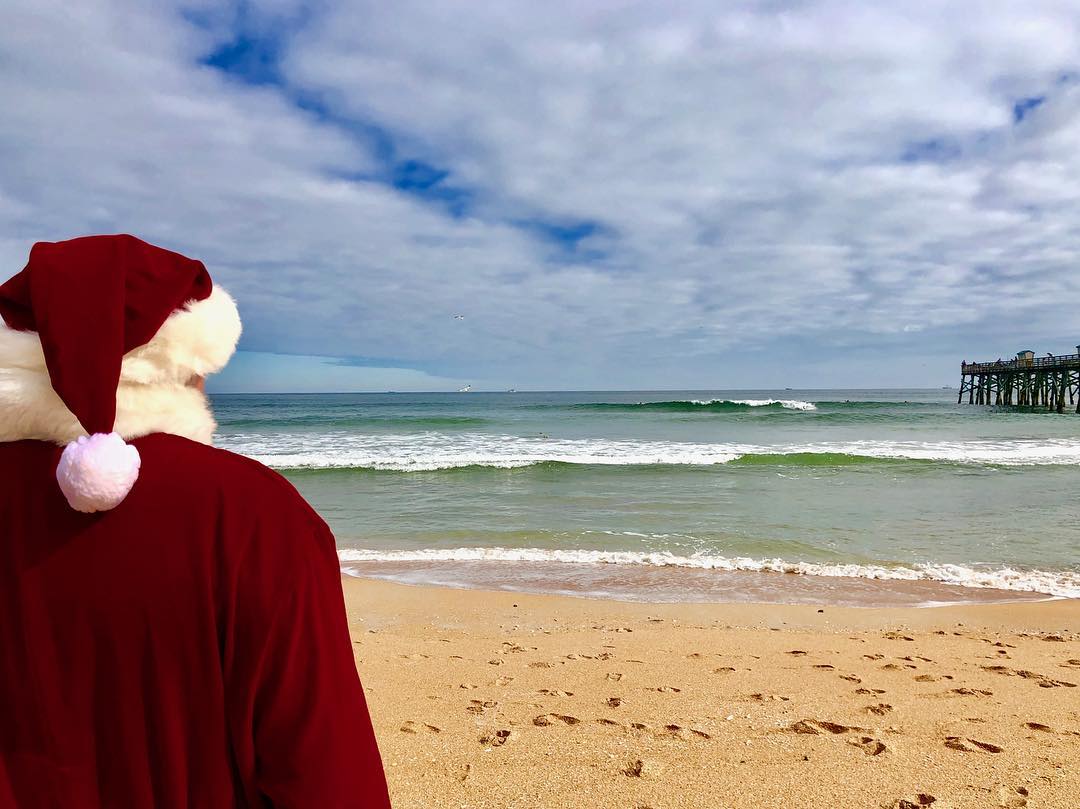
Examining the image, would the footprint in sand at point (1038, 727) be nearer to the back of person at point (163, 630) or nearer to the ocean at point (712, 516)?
the ocean at point (712, 516)

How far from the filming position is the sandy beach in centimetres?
305

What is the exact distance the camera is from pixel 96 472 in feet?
3.22

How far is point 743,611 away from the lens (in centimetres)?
654

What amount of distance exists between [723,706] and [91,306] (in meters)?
3.87

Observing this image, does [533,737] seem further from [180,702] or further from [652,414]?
[652,414]

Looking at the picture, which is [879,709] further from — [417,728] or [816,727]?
[417,728]

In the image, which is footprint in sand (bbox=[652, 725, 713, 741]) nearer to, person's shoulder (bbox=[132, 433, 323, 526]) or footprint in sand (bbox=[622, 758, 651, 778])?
footprint in sand (bbox=[622, 758, 651, 778])

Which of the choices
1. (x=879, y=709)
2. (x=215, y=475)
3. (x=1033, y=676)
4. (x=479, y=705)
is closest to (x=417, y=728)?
(x=479, y=705)

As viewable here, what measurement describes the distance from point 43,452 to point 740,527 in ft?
33.3

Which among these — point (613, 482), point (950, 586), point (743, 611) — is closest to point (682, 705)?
point (743, 611)

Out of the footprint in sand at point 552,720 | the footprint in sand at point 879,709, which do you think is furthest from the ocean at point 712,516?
the footprint in sand at point 552,720

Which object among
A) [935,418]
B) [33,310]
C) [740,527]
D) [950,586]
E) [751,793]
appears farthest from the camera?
[935,418]

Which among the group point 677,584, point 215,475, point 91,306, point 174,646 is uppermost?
point 91,306

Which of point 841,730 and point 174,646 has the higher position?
point 174,646
